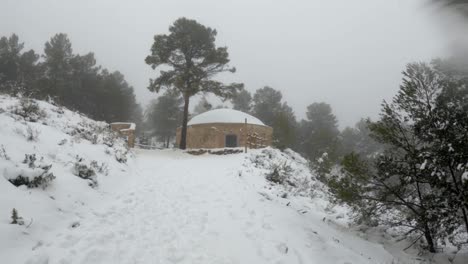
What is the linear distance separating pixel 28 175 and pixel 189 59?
19.5 m

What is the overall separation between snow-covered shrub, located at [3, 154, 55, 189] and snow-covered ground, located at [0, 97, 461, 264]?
1.0 inches

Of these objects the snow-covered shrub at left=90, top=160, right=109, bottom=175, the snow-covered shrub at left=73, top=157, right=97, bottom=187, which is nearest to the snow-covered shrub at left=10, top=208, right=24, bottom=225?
the snow-covered shrub at left=73, top=157, right=97, bottom=187

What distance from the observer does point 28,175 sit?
171 inches

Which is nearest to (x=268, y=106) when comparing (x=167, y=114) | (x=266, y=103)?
(x=266, y=103)

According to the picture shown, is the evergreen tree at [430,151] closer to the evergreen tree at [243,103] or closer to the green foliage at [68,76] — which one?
the green foliage at [68,76]

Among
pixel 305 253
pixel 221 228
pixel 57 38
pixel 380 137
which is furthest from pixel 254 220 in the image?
A: pixel 57 38

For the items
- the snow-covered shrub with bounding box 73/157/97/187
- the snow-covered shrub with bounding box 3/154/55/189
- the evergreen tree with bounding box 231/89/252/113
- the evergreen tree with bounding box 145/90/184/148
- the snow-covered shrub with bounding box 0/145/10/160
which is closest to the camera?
the snow-covered shrub with bounding box 3/154/55/189

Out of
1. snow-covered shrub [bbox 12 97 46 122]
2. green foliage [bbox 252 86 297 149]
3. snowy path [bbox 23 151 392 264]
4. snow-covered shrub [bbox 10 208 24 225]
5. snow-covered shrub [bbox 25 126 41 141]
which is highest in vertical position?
green foliage [bbox 252 86 297 149]

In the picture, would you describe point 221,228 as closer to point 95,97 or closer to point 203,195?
point 203,195

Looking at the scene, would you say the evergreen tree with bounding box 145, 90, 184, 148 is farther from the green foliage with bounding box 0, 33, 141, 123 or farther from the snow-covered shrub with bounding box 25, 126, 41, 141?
the snow-covered shrub with bounding box 25, 126, 41, 141

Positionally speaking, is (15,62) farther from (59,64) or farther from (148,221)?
(148,221)

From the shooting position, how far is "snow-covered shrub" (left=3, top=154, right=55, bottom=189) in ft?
13.9

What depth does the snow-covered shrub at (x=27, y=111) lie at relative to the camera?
27.7ft

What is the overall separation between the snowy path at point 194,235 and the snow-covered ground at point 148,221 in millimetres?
15
